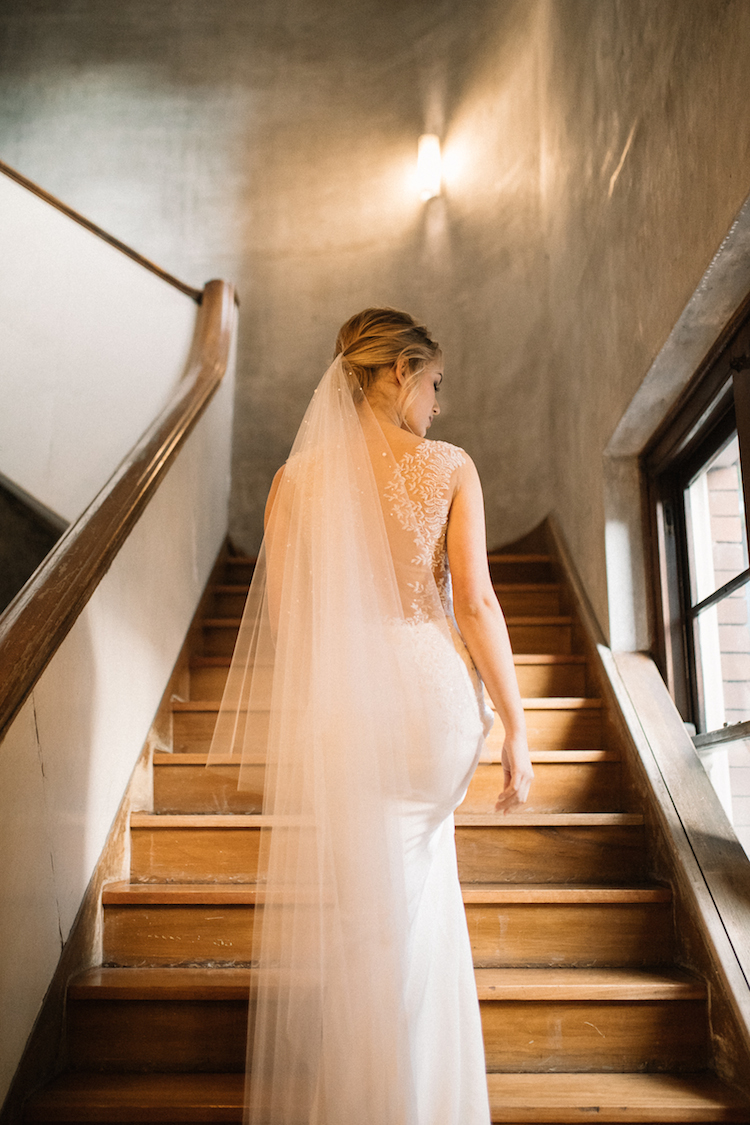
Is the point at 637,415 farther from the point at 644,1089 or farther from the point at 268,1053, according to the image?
the point at 268,1053

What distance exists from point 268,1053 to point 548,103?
3.94 metres

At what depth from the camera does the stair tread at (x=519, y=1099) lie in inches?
62.8

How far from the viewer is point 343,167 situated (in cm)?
520

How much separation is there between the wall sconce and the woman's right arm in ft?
12.6

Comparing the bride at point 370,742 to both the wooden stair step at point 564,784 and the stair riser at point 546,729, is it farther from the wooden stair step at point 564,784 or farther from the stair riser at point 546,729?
the stair riser at point 546,729

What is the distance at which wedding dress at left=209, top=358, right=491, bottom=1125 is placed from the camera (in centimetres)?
142

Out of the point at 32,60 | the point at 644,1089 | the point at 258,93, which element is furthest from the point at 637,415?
the point at 32,60

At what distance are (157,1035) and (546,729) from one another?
1435mm

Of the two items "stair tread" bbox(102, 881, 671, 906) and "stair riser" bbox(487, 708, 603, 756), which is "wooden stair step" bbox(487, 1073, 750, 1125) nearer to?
"stair tread" bbox(102, 881, 671, 906)

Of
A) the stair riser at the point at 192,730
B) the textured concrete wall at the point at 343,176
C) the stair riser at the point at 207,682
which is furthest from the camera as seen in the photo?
the textured concrete wall at the point at 343,176

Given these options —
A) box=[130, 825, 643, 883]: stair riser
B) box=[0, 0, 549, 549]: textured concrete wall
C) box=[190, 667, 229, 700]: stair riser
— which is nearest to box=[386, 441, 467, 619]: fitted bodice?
box=[130, 825, 643, 883]: stair riser

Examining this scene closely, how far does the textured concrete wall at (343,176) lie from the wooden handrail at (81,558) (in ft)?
4.96

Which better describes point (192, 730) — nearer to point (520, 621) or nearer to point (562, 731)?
point (562, 731)

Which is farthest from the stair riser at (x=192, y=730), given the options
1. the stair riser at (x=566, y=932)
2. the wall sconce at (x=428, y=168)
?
the wall sconce at (x=428, y=168)
